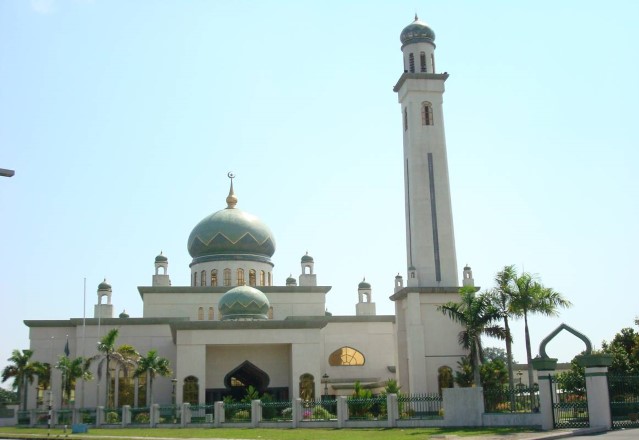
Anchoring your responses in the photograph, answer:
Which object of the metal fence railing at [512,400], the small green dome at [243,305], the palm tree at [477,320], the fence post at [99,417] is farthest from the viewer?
the small green dome at [243,305]

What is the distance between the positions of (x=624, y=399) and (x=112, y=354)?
2350 centimetres

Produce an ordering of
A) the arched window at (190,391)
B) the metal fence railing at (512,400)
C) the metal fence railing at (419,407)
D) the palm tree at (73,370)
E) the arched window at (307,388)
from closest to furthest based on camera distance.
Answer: the metal fence railing at (512,400) < the metal fence railing at (419,407) < the arched window at (190,391) < the arched window at (307,388) < the palm tree at (73,370)

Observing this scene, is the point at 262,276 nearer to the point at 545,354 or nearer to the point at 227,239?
the point at 227,239

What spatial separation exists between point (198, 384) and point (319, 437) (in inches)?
613

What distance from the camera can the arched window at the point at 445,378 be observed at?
36169 mm

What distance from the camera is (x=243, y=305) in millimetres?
39594

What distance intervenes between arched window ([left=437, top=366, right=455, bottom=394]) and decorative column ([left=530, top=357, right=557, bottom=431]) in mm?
13535

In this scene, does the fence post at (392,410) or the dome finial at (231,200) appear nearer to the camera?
the fence post at (392,410)

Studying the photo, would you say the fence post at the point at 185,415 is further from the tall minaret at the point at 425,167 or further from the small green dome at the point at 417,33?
the small green dome at the point at 417,33

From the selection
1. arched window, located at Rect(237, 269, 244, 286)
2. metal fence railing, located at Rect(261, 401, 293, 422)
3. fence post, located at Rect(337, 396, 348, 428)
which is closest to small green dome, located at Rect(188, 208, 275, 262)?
arched window, located at Rect(237, 269, 244, 286)

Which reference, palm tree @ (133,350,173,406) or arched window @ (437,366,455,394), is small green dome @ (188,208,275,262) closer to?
palm tree @ (133,350,173,406)

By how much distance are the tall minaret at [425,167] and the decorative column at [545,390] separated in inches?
563

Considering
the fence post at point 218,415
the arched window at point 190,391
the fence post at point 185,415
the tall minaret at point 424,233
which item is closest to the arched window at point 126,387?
the arched window at point 190,391

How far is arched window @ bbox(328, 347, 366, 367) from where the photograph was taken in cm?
4528
